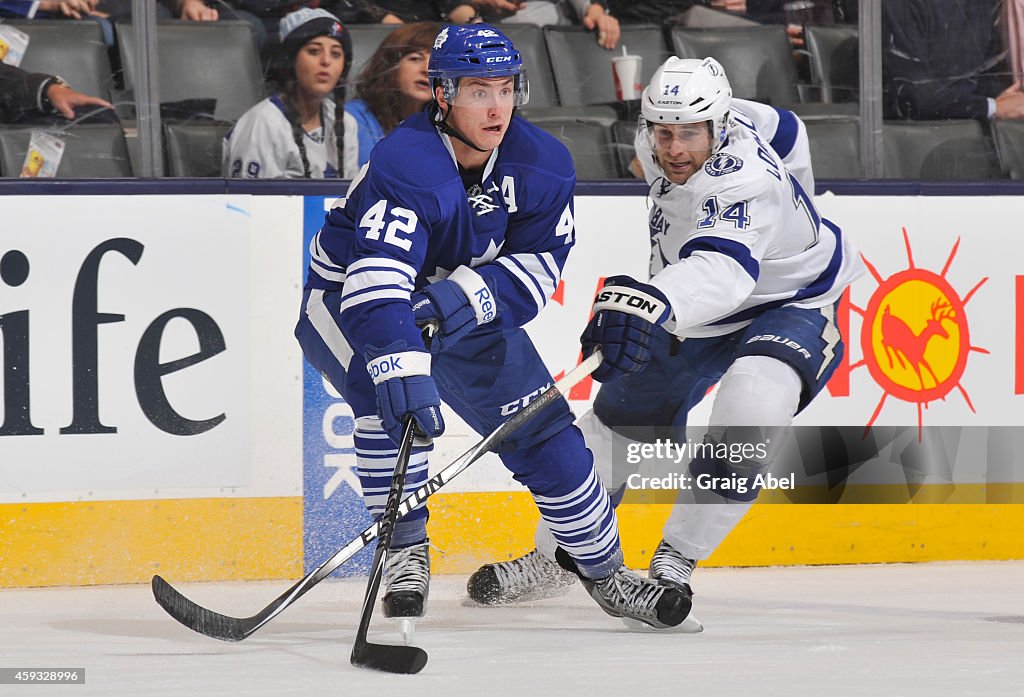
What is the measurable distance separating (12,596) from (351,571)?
2.70ft

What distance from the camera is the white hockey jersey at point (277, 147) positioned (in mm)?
3789

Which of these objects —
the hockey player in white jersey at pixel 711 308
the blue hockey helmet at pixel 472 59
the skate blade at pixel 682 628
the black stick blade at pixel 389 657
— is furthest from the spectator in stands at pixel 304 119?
the black stick blade at pixel 389 657

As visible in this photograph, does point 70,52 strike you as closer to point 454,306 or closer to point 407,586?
point 454,306

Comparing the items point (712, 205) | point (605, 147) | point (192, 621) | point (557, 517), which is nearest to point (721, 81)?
point (712, 205)

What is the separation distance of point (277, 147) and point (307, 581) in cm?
145

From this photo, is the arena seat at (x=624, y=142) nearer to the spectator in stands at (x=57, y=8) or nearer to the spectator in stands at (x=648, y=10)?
the spectator in stands at (x=648, y=10)

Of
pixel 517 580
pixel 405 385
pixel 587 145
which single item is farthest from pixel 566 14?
pixel 405 385

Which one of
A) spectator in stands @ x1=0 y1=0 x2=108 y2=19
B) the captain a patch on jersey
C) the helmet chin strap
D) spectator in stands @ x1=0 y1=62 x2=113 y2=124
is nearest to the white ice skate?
the captain a patch on jersey

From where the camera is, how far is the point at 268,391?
3.70 meters

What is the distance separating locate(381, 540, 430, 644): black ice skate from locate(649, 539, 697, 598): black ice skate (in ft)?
1.67

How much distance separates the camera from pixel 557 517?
3.02 meters

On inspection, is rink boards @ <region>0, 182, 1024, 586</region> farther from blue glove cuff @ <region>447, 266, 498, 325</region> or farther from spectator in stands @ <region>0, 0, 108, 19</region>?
blue glove cuff @ <region>447, 266, 498, 325</region>

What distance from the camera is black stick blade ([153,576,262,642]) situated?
2770 mm

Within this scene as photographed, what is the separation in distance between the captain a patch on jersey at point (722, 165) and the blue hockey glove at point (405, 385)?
33.0 inches
